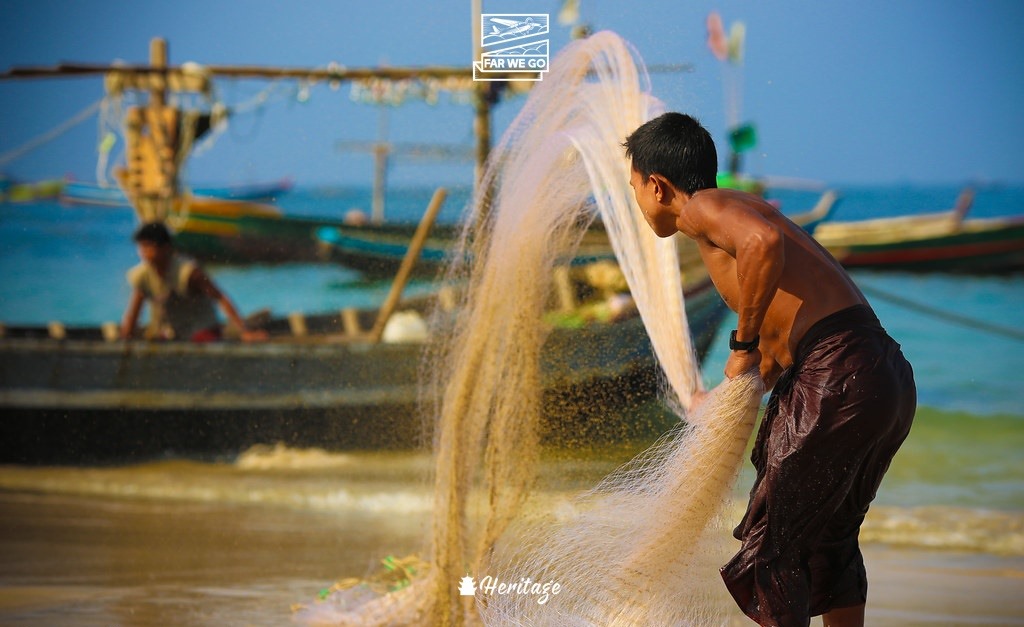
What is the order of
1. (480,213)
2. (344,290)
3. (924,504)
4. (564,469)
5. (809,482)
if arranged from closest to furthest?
(809,482) < (480,213) < (564,469) < (924,504) < (344,290)

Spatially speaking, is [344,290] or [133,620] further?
[344,290]

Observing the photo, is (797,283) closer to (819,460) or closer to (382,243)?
(819,460)

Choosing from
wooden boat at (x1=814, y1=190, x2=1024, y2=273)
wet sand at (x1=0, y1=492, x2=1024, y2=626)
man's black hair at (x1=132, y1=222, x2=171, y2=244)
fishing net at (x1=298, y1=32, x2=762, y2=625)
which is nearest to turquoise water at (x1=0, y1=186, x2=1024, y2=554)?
wooden boat at (x1=814, y1=190, x2=1024, y2=273)

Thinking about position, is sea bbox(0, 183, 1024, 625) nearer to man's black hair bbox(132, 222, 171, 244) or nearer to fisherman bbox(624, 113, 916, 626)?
fisherman bbox(624, 113, 916, 626)

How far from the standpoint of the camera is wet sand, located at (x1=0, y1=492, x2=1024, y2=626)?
14.0 ft

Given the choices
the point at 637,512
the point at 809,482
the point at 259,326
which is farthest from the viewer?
the point at 259,326

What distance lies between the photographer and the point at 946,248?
71.1 ft

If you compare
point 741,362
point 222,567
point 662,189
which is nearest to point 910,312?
point 222,567

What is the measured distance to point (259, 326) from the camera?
908 cm

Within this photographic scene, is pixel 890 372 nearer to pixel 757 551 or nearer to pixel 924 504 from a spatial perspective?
pixel 757 551

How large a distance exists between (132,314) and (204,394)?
0.74m

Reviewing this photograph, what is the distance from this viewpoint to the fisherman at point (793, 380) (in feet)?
8.77

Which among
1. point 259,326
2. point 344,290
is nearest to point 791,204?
point 344,290

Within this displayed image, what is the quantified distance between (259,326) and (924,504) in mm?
5353
